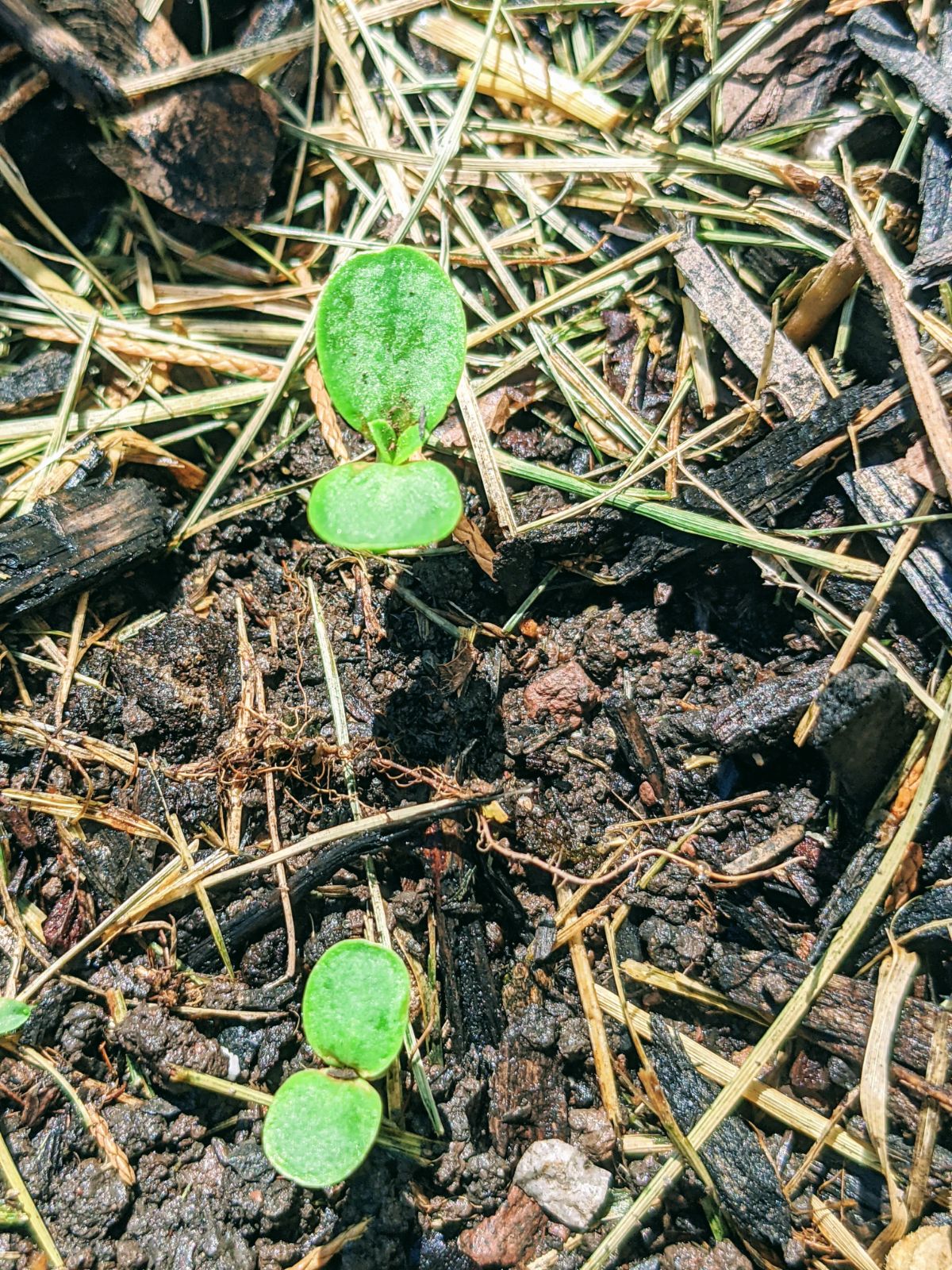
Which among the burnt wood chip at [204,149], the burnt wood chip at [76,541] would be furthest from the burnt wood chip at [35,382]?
the burnt wood chip at [204,149]

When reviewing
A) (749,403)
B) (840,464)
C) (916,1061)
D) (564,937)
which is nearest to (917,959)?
(916,1061)

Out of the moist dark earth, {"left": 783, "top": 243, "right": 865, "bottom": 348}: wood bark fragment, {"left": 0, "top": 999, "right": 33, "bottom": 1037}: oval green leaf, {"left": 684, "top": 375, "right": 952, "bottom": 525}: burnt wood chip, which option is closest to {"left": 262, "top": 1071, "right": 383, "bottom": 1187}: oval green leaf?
the moist dark earth

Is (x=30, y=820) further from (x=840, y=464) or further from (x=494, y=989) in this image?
(x=840, y=464)

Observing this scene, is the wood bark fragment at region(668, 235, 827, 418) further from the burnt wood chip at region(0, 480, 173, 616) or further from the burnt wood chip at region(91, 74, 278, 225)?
the burnt wood chip at region(0, 480, 173, 616)

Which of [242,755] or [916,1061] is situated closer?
[916,1061]

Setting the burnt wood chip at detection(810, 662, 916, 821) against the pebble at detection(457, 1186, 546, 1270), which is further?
the burnt wood chip at detection(810, 662, 916, 821)
